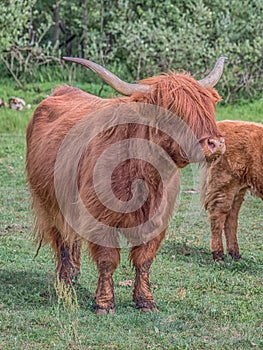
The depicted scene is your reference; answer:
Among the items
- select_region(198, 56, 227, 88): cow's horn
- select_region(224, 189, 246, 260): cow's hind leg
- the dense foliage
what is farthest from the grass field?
the dense foliage

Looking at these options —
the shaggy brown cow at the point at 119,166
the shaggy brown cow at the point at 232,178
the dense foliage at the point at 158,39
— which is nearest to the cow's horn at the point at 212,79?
the shaggy brown cow at the point at 119,166

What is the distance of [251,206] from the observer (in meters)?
9.73

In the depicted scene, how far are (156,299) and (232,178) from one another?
2.00m

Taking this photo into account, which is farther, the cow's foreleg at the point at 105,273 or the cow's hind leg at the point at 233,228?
the cow's hind leg at the point at 233,228

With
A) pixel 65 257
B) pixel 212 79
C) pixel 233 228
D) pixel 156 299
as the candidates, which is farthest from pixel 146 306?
pixel 233 228

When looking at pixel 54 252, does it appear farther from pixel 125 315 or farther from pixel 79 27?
pixel 79 27

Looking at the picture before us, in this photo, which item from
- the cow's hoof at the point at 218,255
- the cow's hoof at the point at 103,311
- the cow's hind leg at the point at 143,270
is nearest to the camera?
the cow's hoof at the point at 103,311

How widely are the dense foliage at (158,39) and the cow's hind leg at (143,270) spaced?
470 inches

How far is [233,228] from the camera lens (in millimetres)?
7340

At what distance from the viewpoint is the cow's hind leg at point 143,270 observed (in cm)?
521

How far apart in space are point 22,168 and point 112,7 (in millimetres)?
9236

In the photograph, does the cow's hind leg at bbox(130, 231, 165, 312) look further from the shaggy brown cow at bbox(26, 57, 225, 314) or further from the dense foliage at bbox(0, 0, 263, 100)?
the dense foliage at bbox(0, 0, 263, 100)

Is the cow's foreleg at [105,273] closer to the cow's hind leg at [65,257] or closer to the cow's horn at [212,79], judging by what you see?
the cow's hind leg at [65,257]

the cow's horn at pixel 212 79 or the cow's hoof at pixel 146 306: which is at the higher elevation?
the cow's horn at pixel 212 79
